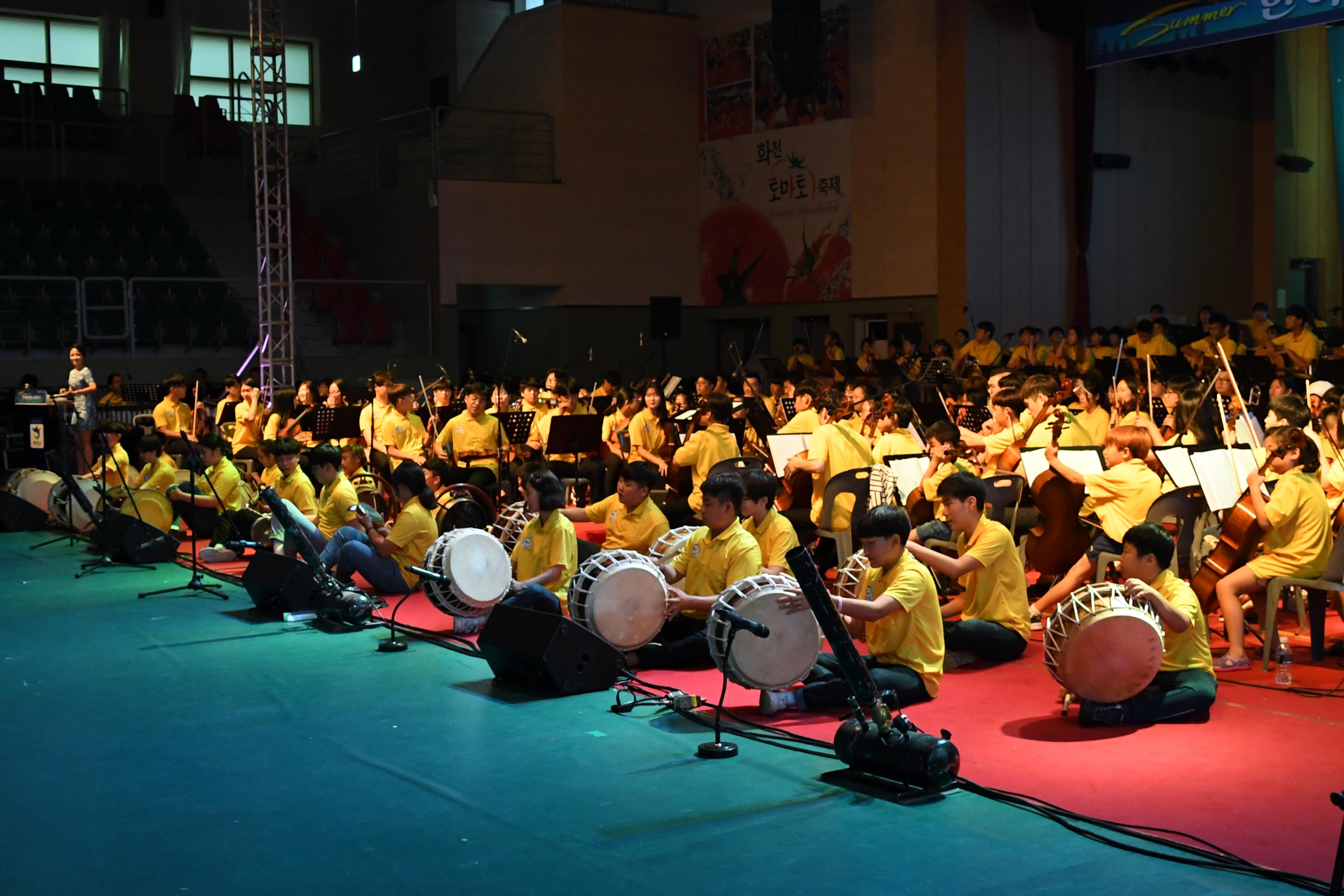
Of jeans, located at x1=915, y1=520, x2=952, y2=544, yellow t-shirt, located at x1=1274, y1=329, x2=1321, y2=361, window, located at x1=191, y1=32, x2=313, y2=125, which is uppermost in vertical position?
window, located at x1=191, y1=32, x2=313, y2=125

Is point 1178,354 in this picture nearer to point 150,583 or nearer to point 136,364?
point 150,583

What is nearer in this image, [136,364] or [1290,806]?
[1290,806]

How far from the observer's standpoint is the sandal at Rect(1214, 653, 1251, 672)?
7.40 meters

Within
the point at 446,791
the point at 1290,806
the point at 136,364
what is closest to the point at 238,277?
the point at 136,364

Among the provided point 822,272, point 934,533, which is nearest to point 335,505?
point 934,533

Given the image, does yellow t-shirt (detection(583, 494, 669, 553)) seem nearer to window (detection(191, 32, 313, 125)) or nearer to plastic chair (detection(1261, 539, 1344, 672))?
plastic chair (detection(1261, 539, 1344, 672))

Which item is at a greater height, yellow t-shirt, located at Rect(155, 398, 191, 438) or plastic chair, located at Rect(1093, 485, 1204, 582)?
yellow t-shirt, located at Rect(155, 398, 191, 438)

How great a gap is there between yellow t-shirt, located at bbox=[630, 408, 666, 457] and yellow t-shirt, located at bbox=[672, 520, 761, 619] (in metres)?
5.42

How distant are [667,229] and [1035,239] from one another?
6525mm

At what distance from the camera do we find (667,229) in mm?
24203

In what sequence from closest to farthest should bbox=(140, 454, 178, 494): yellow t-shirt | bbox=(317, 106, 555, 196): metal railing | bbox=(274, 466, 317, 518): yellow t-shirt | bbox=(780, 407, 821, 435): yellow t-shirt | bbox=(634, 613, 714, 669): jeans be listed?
bbox=(634, 613, 714, 669): jeans < bbox=(274, 466, 317, 518): yellow t-shirt < bbox=(780, 407, 821, 435): yellow t-shirt < bbox=(140, 454, 178, 494): yellow t-shirt < bbox=(317, 106, 555, 196): metal railing

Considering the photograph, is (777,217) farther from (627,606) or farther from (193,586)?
(627,606)

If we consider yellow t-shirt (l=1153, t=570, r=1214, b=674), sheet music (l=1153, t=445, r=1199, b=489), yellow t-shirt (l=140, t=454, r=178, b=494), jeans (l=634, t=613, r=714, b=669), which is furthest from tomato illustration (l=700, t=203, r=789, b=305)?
yellow t-shirt (l=1153, t=570, r=1214, b=674)

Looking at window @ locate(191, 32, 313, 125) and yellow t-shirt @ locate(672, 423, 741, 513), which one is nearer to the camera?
yellow t-shirt @ locate(672, 423, 741, 513)
